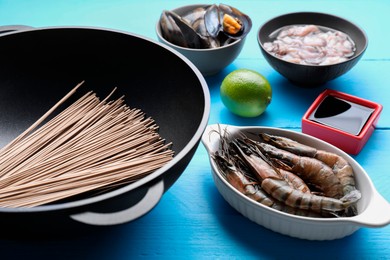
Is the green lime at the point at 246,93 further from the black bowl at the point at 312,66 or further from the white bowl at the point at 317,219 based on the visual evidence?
the white bowl at the point at 317,219

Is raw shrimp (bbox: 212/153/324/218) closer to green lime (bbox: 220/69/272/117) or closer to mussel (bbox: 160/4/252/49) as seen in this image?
green lime (bbox: 220/69/272/117)

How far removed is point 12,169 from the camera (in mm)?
958

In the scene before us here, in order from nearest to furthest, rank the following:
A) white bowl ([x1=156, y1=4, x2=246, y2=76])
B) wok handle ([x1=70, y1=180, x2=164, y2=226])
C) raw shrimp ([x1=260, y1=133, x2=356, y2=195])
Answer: wok handle ([x1=70, y1=180, x2=164, y2=226]) → raw shrimp ([x1=260, y1=133, x2=356, y2=195]) → white bowl ([x1=156, y1=4, x2=246, y2=76])

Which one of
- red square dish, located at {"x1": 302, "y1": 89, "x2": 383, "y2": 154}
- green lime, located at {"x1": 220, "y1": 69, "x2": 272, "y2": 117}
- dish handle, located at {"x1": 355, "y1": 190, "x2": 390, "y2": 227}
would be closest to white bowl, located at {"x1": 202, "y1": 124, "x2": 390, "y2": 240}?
dish handle, located at {"x1": 355, "y1": 190, "x2": 390, "y2": 227}

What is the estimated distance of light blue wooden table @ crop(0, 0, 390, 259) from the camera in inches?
36.3

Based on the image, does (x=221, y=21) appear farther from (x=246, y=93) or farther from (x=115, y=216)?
(x=115, y=216)

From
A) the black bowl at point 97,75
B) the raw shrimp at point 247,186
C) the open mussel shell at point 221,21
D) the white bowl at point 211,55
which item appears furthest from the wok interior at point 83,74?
the open mussel shell at point 221,21

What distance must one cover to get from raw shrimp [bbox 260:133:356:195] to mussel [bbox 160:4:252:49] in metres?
0.40

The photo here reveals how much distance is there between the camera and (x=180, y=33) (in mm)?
1339

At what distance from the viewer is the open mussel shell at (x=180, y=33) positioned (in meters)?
1.34

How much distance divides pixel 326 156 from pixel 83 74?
0.60 meters

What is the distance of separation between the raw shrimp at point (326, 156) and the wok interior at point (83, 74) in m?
0.22

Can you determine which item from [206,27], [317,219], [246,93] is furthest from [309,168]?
[206,27]

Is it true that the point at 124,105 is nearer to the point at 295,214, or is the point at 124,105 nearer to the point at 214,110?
the point at 214,110
